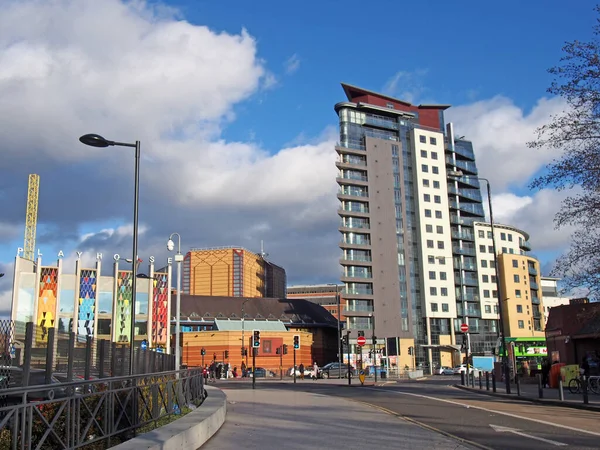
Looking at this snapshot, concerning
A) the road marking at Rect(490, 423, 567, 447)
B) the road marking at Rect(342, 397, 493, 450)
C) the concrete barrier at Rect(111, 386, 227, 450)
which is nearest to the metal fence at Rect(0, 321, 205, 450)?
the concrete barrier at Rect(111, 386, 227, 450)

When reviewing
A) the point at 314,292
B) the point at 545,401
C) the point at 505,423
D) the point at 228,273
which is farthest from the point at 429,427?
the point at 314,292

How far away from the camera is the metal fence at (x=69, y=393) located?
23.9ft

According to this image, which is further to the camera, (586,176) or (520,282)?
(520,282)

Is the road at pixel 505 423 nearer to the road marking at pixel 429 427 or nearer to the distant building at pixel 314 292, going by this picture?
the road marking at pixel 429 427

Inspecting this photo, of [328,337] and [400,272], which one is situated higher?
[400,272]

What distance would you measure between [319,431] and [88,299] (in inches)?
2456

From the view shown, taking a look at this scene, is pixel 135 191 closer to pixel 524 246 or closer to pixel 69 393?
pixel 69 393

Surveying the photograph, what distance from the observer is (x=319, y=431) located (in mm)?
13242

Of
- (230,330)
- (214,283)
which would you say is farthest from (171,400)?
(214,283)

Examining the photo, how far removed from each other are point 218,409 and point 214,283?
140034 millimetres

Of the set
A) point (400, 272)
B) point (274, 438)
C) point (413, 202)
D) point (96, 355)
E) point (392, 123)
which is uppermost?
point (392, 123)

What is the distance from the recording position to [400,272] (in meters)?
96.9

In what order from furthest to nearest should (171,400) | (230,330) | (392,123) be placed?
(392,123) < (230,330) < (171,400)

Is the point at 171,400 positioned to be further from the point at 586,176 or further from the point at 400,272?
the point at 400,272
